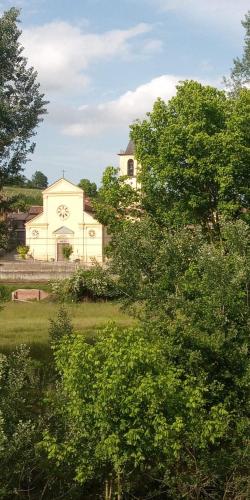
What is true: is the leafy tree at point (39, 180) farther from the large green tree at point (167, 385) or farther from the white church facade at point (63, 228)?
the large green tree at point (167, 385)

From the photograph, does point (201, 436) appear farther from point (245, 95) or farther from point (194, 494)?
point (245, 95)

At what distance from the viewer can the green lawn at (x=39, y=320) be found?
23.2 meters

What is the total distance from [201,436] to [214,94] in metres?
21.9

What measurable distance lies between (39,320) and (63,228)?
40817 mm

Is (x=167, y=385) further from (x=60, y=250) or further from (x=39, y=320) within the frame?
(x=60, y=250)

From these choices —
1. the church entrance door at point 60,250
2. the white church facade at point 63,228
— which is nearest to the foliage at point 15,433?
the white church facade at point 63,228

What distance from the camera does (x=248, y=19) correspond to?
36531mm

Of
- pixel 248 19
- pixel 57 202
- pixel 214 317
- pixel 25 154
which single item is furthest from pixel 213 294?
pixel 57 202

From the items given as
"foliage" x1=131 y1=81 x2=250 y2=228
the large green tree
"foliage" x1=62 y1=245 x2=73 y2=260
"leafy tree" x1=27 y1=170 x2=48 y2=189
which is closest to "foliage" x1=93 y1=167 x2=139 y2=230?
"foliage" x1=131 y1=81 x2=250 y2=228

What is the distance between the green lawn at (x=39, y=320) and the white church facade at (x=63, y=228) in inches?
1148

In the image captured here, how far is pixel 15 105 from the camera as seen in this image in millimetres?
18469

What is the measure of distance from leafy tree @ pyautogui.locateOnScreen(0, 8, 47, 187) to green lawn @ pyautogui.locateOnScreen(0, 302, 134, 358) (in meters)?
5.14

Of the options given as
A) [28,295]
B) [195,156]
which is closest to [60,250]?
[28,295]

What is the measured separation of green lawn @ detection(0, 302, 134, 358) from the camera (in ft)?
76.2
